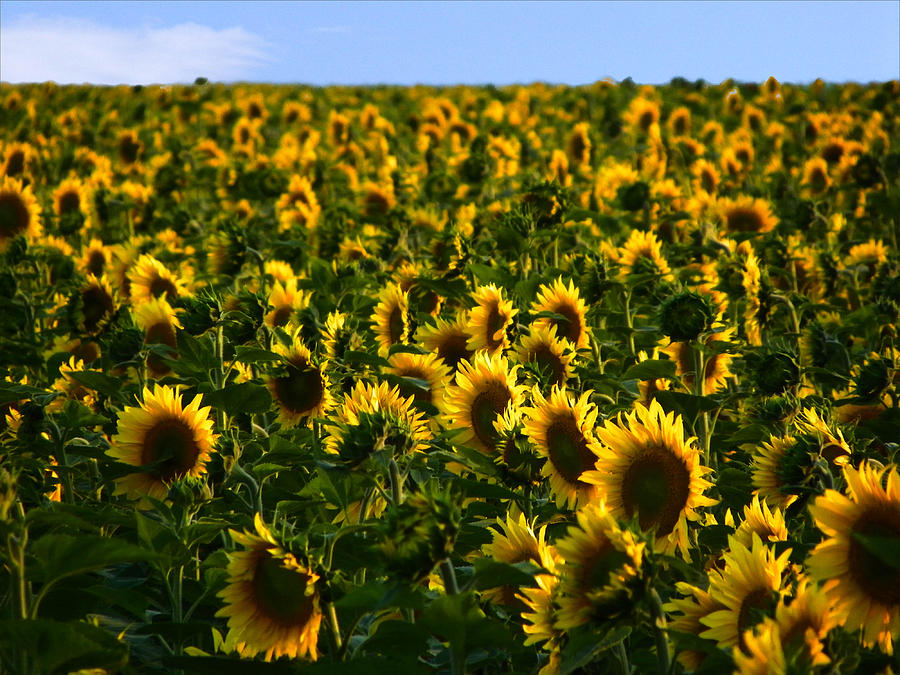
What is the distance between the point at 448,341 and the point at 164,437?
136 cm

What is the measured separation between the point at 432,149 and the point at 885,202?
5648 mm

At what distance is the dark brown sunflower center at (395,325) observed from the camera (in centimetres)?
427

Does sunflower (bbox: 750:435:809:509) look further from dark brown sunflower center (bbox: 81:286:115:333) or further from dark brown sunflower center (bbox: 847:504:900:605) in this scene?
dark brown sunflower center (bbox: 81:286:115:333)

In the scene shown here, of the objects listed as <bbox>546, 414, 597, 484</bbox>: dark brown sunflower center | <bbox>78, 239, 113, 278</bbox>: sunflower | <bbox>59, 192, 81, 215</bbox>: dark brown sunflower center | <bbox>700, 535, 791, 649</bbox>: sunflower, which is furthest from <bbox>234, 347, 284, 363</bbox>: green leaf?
<bbox>59, 192, 81, 215</bbox>: dark brown sunflower center

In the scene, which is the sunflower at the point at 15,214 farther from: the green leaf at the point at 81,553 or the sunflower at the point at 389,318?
the green leaf at the point at 81,553

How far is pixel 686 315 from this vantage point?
3.33m

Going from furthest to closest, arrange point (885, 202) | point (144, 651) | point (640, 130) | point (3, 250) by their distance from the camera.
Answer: point (640, 130) < point (885, 202) < point (3, 250) < point (144, 651)

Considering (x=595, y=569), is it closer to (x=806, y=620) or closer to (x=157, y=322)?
(x=806, y=620)

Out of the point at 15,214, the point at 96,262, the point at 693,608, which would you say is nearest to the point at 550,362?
the point at 693,608

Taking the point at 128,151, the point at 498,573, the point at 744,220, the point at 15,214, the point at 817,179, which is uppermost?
the point at 817,179

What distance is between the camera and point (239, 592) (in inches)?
82.2

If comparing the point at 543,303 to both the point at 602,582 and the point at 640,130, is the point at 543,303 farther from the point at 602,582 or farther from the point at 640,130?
the point at 640,130

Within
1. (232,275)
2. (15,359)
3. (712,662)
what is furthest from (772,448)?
(15,359)

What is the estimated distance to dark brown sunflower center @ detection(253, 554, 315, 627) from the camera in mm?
2033
